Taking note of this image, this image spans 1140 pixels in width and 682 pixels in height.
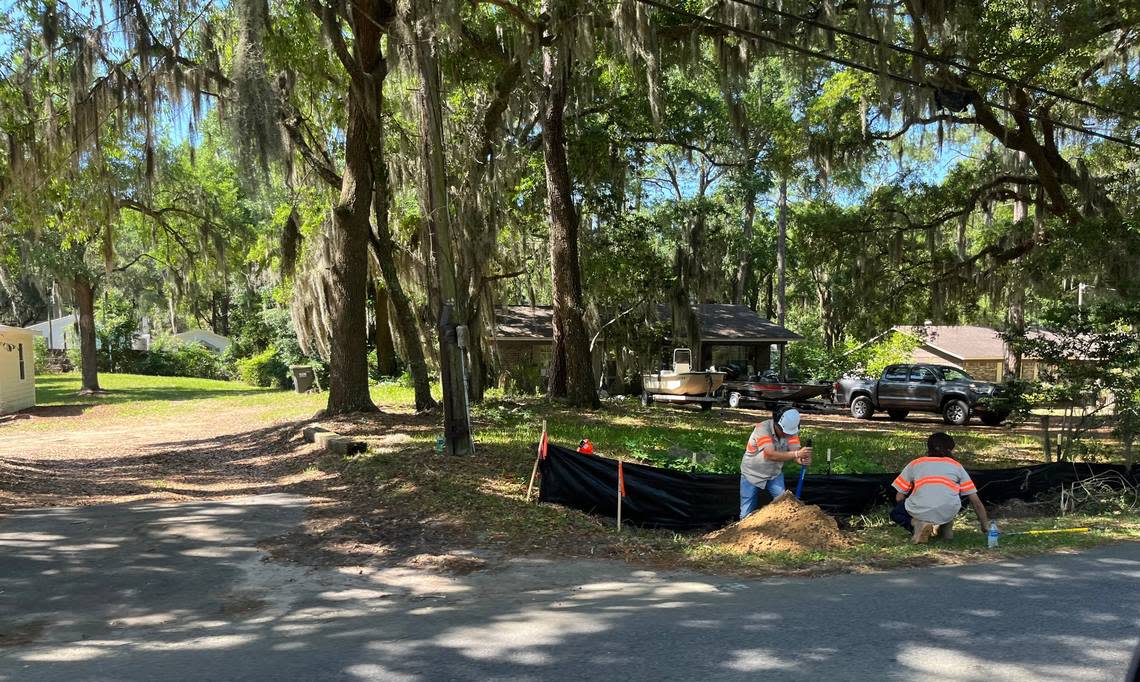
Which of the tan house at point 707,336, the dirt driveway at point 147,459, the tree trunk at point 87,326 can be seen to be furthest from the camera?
the tan house at point 707,336

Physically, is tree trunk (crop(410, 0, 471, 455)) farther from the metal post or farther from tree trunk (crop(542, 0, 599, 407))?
tree trunk (crop(542, 0, 599, 407))

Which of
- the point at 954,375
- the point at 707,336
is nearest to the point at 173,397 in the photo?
the point at 707,336

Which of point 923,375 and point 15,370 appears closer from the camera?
point 923,375

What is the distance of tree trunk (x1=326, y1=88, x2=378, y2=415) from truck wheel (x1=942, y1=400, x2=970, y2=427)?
52.9 ft

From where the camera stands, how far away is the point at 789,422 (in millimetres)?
8164

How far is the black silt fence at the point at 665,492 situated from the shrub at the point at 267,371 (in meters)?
31.4

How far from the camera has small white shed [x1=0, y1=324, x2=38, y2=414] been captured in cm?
2436

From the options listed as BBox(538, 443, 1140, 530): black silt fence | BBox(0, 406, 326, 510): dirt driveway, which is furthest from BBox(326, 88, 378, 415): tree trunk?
BBox(538, 443, 1140, 530): black silt fence

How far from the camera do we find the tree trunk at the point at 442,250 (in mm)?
10922

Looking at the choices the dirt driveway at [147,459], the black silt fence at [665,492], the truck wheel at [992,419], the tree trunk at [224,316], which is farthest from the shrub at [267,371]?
the black silt fence at [665,492]

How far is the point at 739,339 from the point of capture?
3225 cm

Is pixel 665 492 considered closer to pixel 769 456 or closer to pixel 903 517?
pixel 769 456

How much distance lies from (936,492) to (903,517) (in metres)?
0.55

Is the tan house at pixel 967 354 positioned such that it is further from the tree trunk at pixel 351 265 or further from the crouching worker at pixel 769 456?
the crouching worker at pixel 769 456
